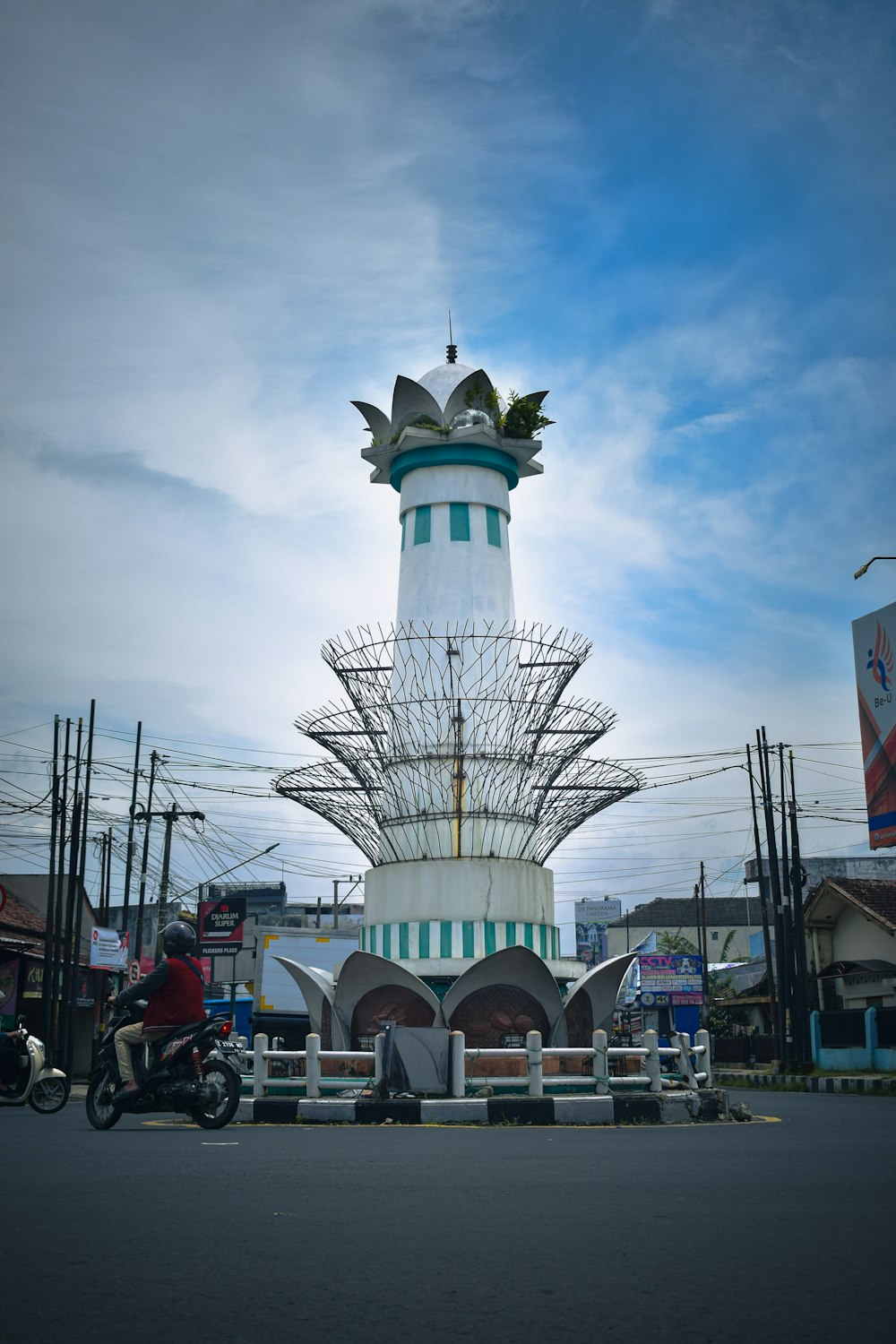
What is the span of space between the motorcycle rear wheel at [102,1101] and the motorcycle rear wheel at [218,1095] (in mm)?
757

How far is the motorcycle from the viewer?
1038cm

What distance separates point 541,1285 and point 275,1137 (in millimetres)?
7202

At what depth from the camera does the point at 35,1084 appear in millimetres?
16500

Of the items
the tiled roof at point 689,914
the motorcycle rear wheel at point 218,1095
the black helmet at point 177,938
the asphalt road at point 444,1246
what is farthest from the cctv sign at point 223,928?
the tiled roof at point 689,914

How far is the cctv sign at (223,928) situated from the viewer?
28922 millimetres

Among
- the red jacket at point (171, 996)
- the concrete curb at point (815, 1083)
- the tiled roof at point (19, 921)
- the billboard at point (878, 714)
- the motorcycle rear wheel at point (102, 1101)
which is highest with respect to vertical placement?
the billboard at point (878, 714)

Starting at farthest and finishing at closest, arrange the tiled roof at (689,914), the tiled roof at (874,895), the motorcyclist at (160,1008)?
the tiled roof at (689,914)
the tiled roof at (874,895)
the motorcyclist at (160,1008)

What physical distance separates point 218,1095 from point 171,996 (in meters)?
0.94

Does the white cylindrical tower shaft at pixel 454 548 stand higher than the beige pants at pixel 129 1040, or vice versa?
the white cylindrical tower shaft at pixel 454 548

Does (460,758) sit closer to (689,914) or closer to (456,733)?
(456,733)

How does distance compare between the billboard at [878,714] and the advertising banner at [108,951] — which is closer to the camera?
the billboard at [878,714]

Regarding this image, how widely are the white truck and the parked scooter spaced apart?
1772 cm

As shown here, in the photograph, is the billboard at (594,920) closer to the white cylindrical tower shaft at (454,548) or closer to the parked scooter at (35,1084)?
the white cylindrical tower shaft at (454,548)

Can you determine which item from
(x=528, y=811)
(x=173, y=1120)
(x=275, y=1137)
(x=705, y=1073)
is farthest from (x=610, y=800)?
(x=275, y=1137)
